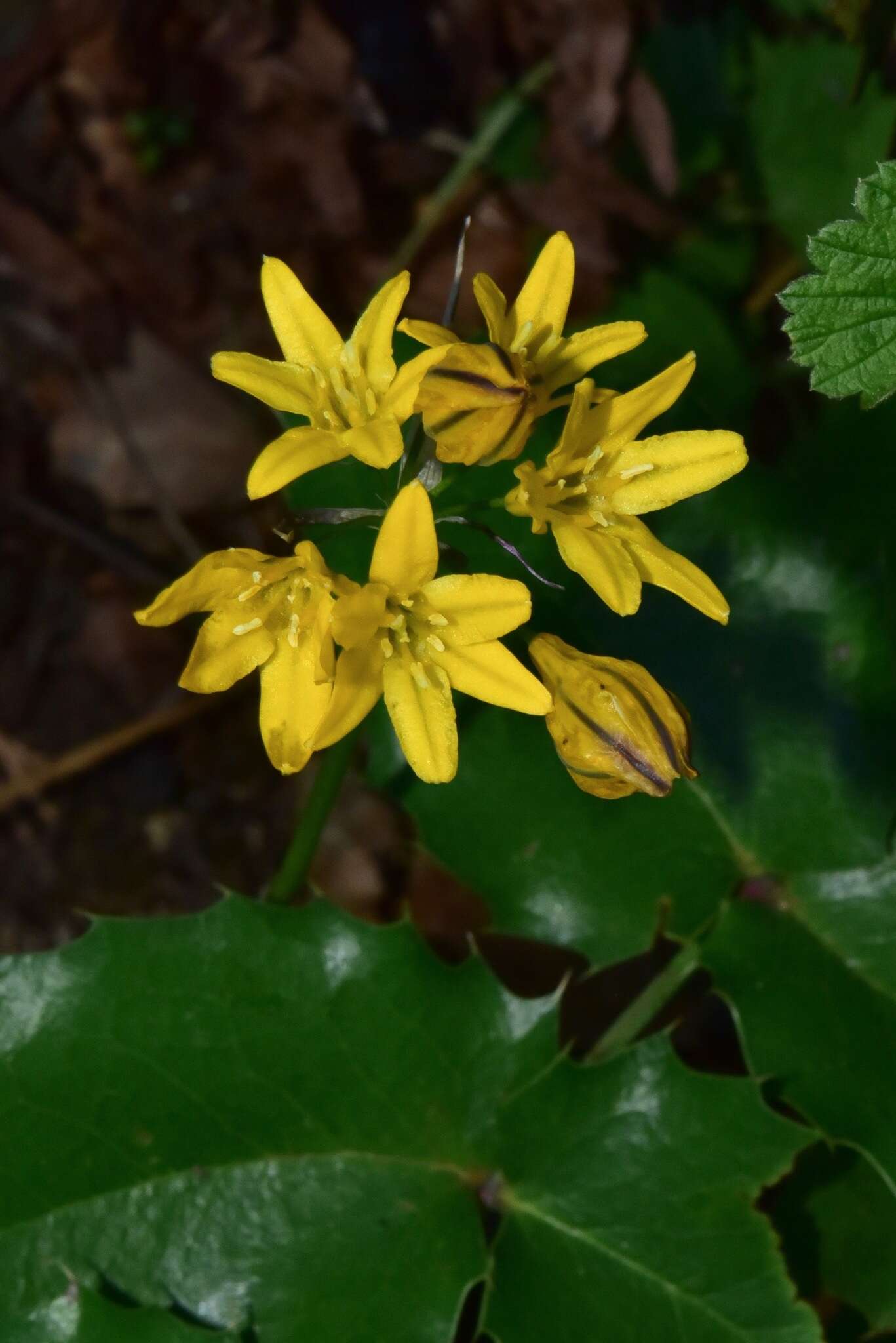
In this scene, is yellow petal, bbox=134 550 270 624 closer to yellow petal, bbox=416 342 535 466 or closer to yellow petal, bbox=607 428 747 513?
yellow petal, bbox=416 342 535 466

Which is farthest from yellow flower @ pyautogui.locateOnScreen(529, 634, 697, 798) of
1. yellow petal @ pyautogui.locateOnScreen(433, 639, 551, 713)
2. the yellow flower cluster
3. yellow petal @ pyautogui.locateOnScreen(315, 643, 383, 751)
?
yellow petal @ pyautogui.locateOnScreen(315, 643, 383, 751)

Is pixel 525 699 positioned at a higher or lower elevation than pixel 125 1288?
higher

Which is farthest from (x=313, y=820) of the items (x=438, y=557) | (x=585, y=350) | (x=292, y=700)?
(x=585, y=350)

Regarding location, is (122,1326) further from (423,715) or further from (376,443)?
(376,443)

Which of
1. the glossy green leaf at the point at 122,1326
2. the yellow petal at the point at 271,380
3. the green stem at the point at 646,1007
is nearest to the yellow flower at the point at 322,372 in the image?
the yellow petal at the point at 271,380

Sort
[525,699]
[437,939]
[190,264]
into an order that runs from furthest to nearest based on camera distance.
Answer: [190,264]
[437,939]
[525,699]

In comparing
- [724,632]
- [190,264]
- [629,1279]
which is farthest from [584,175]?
[629,1279]

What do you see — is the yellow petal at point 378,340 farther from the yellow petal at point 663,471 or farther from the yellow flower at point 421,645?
the yellow petal at point 663,471

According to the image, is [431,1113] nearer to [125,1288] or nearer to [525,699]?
[125,1288]
